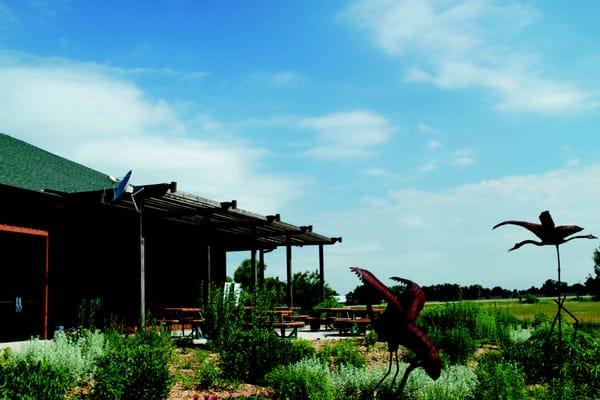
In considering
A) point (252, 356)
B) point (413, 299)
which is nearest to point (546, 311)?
point (252, 356)

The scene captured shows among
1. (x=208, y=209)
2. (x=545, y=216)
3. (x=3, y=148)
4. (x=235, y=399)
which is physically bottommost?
(x=235, y=399)

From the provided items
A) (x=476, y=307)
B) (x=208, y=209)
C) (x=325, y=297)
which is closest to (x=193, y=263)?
(x=325, y=297)

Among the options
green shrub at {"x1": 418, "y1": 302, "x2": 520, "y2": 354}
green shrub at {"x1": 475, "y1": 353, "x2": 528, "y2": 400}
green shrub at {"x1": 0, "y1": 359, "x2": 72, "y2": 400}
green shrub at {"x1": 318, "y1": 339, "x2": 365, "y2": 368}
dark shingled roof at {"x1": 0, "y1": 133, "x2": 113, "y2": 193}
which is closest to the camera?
green shrub at {"x1": 475, "y1": 353, "x2": 528, "y2": 400}

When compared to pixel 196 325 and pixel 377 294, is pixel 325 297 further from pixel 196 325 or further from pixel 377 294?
pixel 377 294

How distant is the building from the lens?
13000mm

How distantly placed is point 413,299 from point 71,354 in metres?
6.13

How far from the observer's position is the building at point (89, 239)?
13000mm

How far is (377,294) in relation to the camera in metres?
2.55

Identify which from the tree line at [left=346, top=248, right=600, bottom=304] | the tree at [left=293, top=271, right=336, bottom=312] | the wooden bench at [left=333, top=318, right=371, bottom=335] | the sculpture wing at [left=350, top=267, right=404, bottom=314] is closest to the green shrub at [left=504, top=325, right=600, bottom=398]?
the tree line at [left=346, top=248, right=600, bottom=304]

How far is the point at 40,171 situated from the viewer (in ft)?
51.4

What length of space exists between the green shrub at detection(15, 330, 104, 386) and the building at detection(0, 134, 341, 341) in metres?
3.24

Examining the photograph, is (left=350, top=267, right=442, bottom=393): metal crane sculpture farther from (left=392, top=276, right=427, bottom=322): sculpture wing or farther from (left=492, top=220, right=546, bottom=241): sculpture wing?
(left=492, top=220, right=546, bottom=241): sculpture wing

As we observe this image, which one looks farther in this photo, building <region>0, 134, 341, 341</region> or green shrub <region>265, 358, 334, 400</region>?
building <region>0, 134, 341, 341</region>

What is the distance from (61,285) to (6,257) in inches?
61.0
